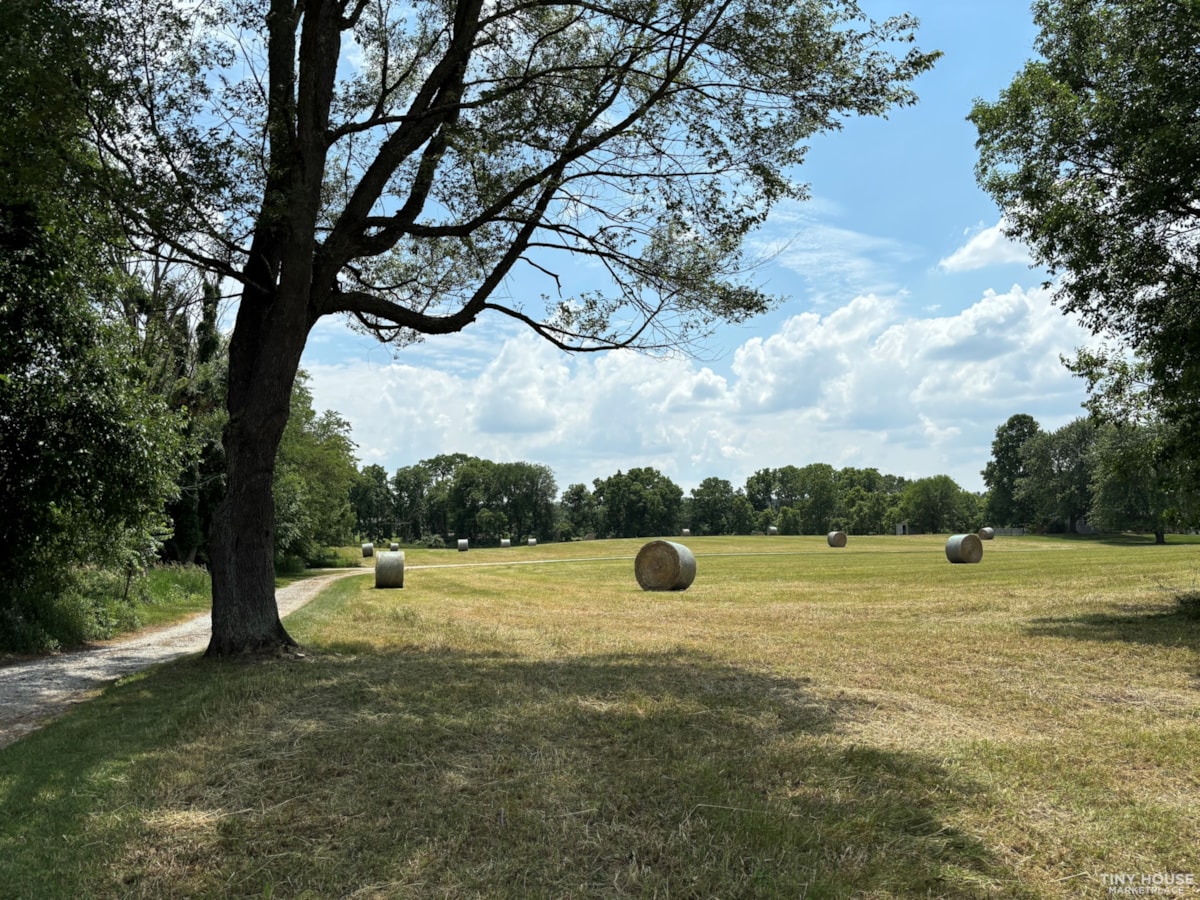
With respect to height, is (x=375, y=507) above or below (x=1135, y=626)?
above

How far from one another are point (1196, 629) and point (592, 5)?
13.3 metres

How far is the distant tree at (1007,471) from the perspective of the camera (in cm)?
9550

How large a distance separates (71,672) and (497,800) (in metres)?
9.09

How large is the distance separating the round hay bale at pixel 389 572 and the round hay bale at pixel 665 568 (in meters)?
8.19

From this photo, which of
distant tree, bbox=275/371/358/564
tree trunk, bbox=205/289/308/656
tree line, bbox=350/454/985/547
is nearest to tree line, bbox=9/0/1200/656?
tree trunk, bbox=205/289/308/656

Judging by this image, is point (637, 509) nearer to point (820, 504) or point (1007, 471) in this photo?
point (820, 504)

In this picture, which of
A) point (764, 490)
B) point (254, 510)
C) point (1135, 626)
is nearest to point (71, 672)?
point (254, 510)

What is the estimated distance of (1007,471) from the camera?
9700 centimetres

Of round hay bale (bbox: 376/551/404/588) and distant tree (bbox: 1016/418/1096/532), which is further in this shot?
distant tree (bbox: 1016/418/1096/532)

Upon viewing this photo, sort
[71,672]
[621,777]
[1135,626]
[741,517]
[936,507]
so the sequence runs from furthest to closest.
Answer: [741,517], [936,507], [1135,626], [71,672], [621,777]

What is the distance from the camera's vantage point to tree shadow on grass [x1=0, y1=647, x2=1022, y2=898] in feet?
13.0

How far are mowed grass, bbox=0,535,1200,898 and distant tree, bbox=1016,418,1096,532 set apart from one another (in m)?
82.6

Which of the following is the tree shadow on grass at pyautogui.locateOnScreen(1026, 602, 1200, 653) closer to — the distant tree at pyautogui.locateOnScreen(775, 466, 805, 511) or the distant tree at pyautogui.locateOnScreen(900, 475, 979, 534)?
the distant tree at pyautogui.locateOnScreen(900, 475, 979, 534)

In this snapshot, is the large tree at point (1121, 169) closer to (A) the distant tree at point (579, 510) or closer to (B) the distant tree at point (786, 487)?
(A) the distant tree at point (579, 510)
